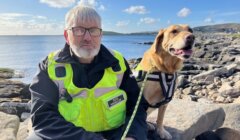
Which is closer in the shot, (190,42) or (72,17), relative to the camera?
(72,17)

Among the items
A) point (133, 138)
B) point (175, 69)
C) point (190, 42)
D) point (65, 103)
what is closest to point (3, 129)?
point (65, 103)

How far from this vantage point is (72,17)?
366 cm

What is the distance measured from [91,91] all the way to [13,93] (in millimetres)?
11189

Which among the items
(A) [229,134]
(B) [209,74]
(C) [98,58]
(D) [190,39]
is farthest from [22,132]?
(B) [209,74]

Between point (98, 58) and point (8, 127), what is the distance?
6.90 feet

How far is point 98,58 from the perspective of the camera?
12.9 ft

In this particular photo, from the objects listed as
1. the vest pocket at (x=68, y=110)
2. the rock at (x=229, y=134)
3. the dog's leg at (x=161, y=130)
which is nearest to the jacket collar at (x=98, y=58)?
the vest pocket at (x=68, y=110)

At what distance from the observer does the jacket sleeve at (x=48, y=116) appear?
139 inches

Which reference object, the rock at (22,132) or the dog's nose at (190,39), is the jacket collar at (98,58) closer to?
the dog's nose at (190,39)

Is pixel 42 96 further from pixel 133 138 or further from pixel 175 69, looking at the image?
pixel 175 69

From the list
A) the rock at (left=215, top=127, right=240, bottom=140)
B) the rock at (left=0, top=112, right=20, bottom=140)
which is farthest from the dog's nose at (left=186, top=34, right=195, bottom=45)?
the rock at (left=0, top=112, right=20, bottom=140)

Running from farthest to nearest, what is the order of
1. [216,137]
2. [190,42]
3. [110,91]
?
[216,137] < [190,42] < [110,91]

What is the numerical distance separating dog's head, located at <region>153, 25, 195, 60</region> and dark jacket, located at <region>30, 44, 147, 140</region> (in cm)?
118

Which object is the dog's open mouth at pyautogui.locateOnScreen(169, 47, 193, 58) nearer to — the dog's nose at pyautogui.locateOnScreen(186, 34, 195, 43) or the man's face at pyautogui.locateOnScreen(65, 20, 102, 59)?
the dog's nose at pyautogui.locateOnScreen(186, 34, 195, 43)
